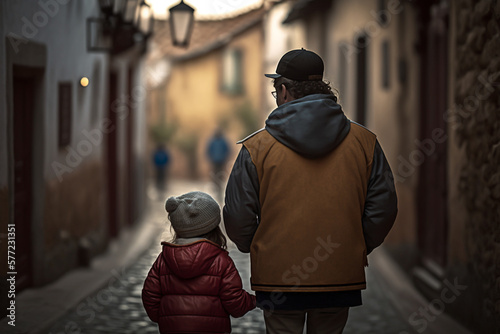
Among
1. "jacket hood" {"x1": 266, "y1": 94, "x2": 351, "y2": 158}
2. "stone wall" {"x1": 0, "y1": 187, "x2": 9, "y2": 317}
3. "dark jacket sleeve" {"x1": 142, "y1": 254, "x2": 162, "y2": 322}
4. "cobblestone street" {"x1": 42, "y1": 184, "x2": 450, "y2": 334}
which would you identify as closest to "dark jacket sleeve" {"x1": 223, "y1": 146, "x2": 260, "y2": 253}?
"jacket hood" {"x1": 266, "y1": 94, "x2": 351, "y2": 158}

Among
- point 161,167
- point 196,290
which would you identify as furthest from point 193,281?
point 161,167

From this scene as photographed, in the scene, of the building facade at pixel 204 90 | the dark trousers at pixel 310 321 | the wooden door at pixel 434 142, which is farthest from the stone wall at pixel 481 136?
the building facade at pixel 204 90

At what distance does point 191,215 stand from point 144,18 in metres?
6.80

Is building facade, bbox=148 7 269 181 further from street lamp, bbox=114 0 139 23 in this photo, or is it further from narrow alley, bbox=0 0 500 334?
street lamp, bbox=114 0 139 23

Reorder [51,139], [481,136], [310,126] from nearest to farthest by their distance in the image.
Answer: [310,126]
[481,136]
[51,139]

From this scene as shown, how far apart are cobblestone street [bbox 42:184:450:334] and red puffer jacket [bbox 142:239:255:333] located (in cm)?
231

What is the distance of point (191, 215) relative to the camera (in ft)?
11.5

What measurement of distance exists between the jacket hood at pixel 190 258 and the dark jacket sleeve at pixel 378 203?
0.66 metres

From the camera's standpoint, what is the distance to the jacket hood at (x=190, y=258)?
3.45 meters

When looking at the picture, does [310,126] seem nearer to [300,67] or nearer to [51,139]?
[300,67]

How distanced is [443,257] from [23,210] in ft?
12.1

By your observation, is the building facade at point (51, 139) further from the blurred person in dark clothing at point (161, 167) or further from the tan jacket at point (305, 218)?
the blurred person in dark clothing at point (161, 167)

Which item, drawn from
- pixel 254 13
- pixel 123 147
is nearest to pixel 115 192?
pixel 123 147

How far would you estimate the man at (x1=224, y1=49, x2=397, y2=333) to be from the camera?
3.29 meters
